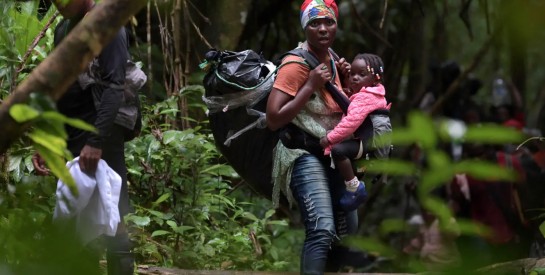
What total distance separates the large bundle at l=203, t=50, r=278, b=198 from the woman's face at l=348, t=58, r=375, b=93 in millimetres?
404

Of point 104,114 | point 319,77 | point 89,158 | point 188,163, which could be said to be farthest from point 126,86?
point 188,163

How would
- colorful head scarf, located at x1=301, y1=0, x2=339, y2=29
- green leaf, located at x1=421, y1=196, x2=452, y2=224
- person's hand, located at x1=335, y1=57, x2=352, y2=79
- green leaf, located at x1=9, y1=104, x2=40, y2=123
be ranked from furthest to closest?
person's hand, located at x1=335, y1=57, x2=352, y2=79, colorful head scarf, located at x1=301, y1=0, x2=339, y2=29, green leaf, located at x1=9, y1=104, x2=40, y2=123, green leaf, located at x1=421, y1=196, x2=452, y2=224

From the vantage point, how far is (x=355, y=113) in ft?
15.9

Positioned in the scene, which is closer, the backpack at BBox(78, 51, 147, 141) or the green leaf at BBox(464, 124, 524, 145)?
the green leaf at BBox(464, 124, 524, 145)

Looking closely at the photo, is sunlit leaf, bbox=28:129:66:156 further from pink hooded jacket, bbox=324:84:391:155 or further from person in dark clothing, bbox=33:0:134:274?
pink hooded jacket, bbox=324:84:391:155

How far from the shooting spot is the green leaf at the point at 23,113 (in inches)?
78.2

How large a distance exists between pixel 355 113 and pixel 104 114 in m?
1.18

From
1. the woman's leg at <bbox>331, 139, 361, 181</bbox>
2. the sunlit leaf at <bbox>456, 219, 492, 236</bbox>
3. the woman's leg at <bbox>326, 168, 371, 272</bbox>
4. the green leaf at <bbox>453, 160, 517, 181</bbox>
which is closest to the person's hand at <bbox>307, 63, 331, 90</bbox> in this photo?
the woman's leg at <bbox>331, 139, 361, 181</bbox>

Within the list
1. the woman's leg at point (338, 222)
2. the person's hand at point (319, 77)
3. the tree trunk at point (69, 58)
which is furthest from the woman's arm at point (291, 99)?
the tree trunk at point (69, 58)

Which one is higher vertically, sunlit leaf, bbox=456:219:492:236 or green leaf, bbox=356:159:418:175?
green leaf, bbox=356:159:418:175

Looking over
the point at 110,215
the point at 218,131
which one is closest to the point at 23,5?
the point at 218,131

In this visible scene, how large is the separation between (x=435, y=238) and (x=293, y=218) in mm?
8242

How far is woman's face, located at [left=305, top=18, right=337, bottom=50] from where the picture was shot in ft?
16.4

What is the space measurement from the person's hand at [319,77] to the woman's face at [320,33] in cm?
22
